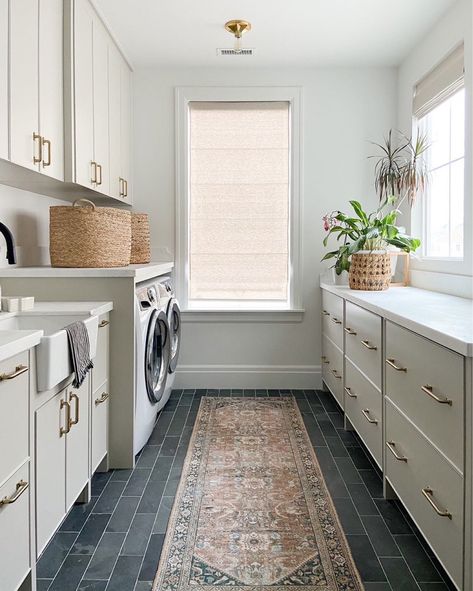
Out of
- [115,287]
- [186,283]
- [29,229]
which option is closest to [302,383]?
[186,283]

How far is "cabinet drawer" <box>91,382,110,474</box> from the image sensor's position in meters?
2.20

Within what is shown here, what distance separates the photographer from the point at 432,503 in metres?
1.57

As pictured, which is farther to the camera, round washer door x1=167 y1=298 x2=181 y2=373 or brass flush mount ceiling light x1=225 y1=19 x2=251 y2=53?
round washer door x1=167 y1=298 x2=181 y2=373

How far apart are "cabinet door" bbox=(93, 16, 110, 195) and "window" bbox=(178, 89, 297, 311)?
816mm

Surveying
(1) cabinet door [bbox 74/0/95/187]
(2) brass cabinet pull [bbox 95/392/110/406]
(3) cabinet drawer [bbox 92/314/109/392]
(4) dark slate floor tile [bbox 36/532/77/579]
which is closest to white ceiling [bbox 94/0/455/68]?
(1) cabinet door [bbox 74/0/95/187]

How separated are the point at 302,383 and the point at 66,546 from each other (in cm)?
238

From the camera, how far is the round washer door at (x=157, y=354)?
2674mm

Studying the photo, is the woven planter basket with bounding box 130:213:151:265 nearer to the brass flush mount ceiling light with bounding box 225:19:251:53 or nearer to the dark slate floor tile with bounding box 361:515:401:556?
the brass flush mount ceiling light with bounding box 225:19:251:53

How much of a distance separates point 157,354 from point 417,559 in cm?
172

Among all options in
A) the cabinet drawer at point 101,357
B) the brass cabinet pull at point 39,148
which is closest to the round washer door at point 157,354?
the cabinet drawer at point 101,357

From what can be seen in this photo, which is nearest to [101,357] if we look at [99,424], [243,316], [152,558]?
[99,424]

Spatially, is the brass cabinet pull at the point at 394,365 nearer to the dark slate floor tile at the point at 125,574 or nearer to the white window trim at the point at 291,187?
the dark slate floor tile at the point at 125,574

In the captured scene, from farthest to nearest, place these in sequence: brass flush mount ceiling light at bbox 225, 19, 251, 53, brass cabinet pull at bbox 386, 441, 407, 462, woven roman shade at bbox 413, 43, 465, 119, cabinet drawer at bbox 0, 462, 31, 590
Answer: brass flush mount ceiling light at bbox 225, 19, 251, 53 < woven roman shade at bbox 413, 43, 465, 119 < brass cabinet pull at bbox 386, 441, 407, 462 < cabinet drawer at bbox 0, 462, 31, 590

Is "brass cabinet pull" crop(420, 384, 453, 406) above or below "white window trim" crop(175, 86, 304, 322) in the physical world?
below
